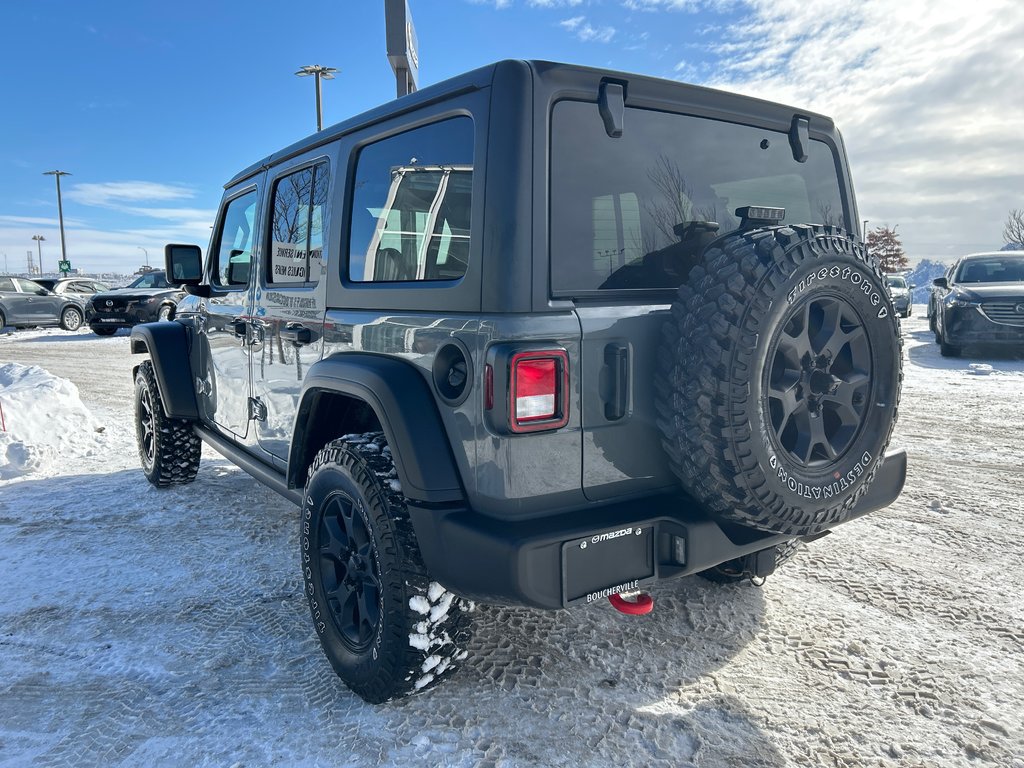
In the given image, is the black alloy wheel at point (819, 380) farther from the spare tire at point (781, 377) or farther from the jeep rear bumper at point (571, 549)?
the jeep rear bumper at point (571, 549)

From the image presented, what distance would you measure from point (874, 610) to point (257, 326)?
3217 mm

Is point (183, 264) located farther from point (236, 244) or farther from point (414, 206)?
point (414, 206)

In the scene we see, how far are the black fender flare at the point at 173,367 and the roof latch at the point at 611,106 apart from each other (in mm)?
3570

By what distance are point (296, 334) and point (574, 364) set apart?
155 centimetres

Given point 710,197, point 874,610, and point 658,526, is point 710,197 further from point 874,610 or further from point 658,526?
point 874,610

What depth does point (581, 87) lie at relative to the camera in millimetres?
2188

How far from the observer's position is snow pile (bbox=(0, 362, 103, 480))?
560 centimetres

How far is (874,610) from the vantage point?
3.11 meters

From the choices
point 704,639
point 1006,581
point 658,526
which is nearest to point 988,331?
point 1006,581

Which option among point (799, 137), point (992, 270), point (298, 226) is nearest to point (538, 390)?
point (799, 137)

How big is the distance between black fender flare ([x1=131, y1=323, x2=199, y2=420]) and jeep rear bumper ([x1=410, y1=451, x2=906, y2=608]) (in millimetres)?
3053

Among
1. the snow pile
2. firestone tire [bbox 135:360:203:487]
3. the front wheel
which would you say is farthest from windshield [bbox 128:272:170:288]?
firestone tire [bbox 135:360:203:487]

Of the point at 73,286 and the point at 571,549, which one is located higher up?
the point at 73,286

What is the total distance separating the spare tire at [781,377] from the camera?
6.66 feet
